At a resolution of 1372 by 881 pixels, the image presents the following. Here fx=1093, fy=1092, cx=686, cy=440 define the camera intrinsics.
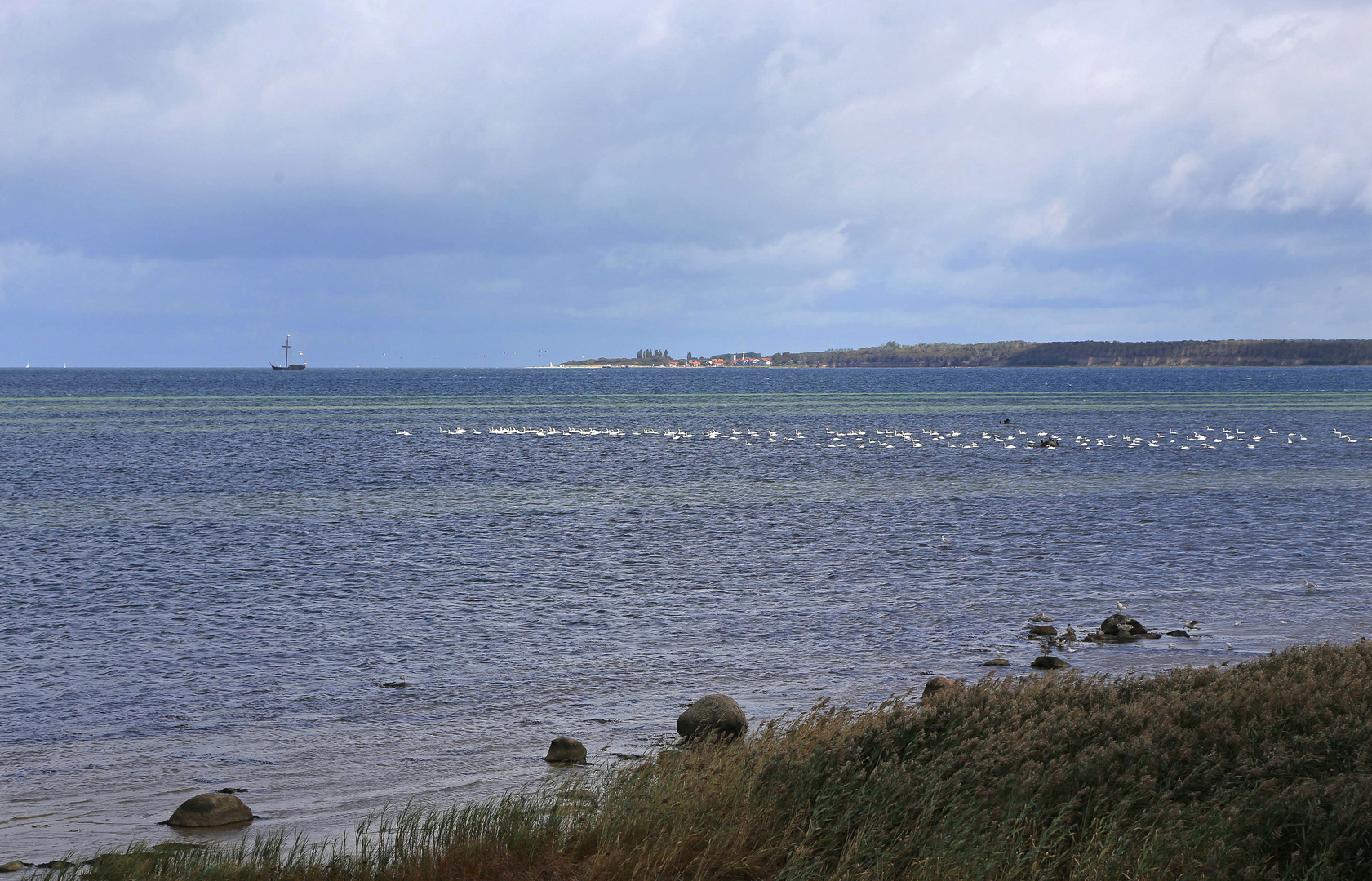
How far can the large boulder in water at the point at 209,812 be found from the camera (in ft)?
38.7

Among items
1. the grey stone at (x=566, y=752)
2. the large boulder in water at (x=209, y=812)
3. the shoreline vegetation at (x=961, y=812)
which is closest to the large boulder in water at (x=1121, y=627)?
the shoreline vegetation at (x=961, y=812)

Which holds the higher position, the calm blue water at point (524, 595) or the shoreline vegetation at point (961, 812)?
the shoreline vegetation at point (961, 812)

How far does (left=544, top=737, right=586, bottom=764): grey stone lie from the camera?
1410 cm

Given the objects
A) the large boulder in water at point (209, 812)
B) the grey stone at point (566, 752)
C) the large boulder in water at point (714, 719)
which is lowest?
the grey stone at point (566, 752)

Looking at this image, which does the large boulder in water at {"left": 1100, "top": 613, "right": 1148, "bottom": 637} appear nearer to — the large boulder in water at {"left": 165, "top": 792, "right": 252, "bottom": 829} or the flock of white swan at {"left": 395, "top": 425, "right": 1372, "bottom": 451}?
the large boulder in water at {"left": 165, "top": 792, "right": 252, "bottom": 829}

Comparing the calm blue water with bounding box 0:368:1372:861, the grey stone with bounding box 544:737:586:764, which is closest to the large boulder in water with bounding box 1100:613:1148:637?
the calm blue water with bounding box 0:368:1372:861

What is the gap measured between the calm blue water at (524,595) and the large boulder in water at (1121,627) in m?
1.03

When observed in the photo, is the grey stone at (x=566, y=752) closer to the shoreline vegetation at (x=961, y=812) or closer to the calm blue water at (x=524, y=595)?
the calm blue water at (x=524, y=595)

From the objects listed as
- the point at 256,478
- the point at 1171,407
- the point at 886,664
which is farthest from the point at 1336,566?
the point at 1171,407

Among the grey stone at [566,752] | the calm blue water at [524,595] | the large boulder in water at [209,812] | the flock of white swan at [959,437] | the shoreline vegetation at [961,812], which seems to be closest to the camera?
the shoreline vegetation at [961,812]

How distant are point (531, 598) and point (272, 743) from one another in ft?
34.5

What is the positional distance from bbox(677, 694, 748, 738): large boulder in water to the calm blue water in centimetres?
101

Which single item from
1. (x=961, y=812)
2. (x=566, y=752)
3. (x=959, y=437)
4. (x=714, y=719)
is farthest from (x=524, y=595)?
(x=959, y=437)

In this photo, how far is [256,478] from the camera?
54750 mm
